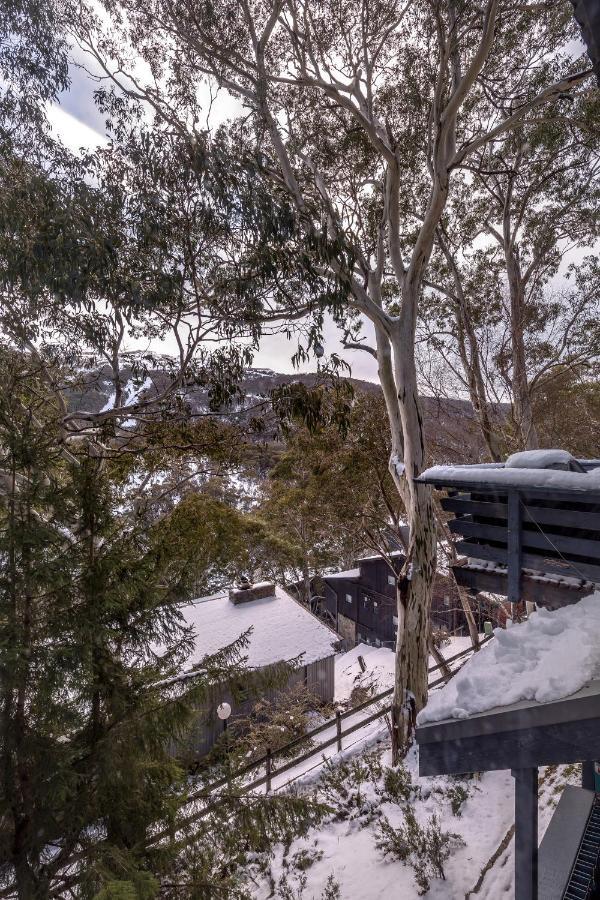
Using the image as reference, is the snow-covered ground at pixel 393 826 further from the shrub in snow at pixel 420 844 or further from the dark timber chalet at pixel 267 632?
the dark timber chalet at pixel 267 632

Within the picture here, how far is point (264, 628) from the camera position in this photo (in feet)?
36.3

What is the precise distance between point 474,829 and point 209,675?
374 centimetres

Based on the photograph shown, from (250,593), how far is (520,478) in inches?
418

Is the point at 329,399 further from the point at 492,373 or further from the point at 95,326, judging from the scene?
the point at 492,373

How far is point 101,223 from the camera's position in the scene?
15.5 feet

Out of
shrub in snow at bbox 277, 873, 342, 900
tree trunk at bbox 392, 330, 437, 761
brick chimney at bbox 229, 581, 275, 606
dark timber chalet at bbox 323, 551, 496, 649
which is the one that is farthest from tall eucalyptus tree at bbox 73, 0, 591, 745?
dark timber chalet at bbox 323, 551, 496, 649

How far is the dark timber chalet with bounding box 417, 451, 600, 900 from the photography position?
1.87 metres

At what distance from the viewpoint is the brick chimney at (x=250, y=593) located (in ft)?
39.8

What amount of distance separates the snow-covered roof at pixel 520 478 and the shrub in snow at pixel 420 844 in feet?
12.8

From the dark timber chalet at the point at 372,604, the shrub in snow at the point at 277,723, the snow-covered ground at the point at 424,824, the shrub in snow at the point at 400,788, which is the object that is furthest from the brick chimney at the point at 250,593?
the shrub in snow at the point at 400,788

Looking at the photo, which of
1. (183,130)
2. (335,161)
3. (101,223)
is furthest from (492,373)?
(101,223)

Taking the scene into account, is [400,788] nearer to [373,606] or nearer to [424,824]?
[424,824]

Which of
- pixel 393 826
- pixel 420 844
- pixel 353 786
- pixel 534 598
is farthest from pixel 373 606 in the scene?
pixel 534 598

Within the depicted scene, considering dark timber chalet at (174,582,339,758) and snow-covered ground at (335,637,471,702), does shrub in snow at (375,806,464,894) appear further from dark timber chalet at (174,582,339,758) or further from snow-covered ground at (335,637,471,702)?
snow-covered ground at (335,637,471,702)
